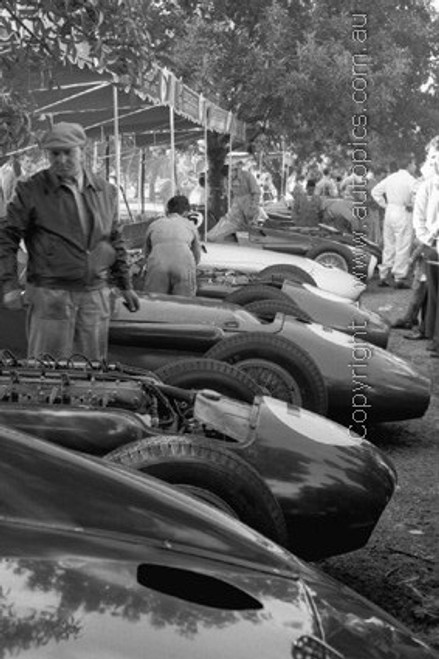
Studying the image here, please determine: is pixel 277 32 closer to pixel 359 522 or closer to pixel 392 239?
pixel 392 239

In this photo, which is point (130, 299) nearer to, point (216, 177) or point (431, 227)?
point (431, 227)

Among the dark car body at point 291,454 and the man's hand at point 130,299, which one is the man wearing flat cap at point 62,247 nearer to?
the man's hand at point 130,299

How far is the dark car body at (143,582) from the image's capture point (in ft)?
7.18

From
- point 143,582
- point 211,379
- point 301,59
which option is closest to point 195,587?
point 143,582

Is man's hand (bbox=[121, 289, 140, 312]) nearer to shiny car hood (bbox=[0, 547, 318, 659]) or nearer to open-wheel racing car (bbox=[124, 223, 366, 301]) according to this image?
shiny car hood (bbox=[0, 547, 318, 659])

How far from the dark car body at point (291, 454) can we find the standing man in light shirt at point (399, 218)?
12287 mm

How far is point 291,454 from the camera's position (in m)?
4.50

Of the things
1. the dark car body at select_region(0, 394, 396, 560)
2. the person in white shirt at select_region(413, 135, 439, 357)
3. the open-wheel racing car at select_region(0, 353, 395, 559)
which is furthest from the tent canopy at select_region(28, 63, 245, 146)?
the dark car body at select_region(0, 394, 396, 560)

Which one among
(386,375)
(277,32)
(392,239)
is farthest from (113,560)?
(277,32)

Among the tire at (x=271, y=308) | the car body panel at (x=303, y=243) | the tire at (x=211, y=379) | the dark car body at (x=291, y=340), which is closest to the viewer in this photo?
the tire at (x=211, y=379)

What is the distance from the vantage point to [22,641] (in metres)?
2.12

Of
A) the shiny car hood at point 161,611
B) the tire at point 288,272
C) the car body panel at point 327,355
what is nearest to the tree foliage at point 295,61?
the tire at point 288,272

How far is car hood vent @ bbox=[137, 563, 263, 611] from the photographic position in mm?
2395

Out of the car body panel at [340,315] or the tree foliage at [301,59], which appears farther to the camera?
the tree foliage at [301,59]
